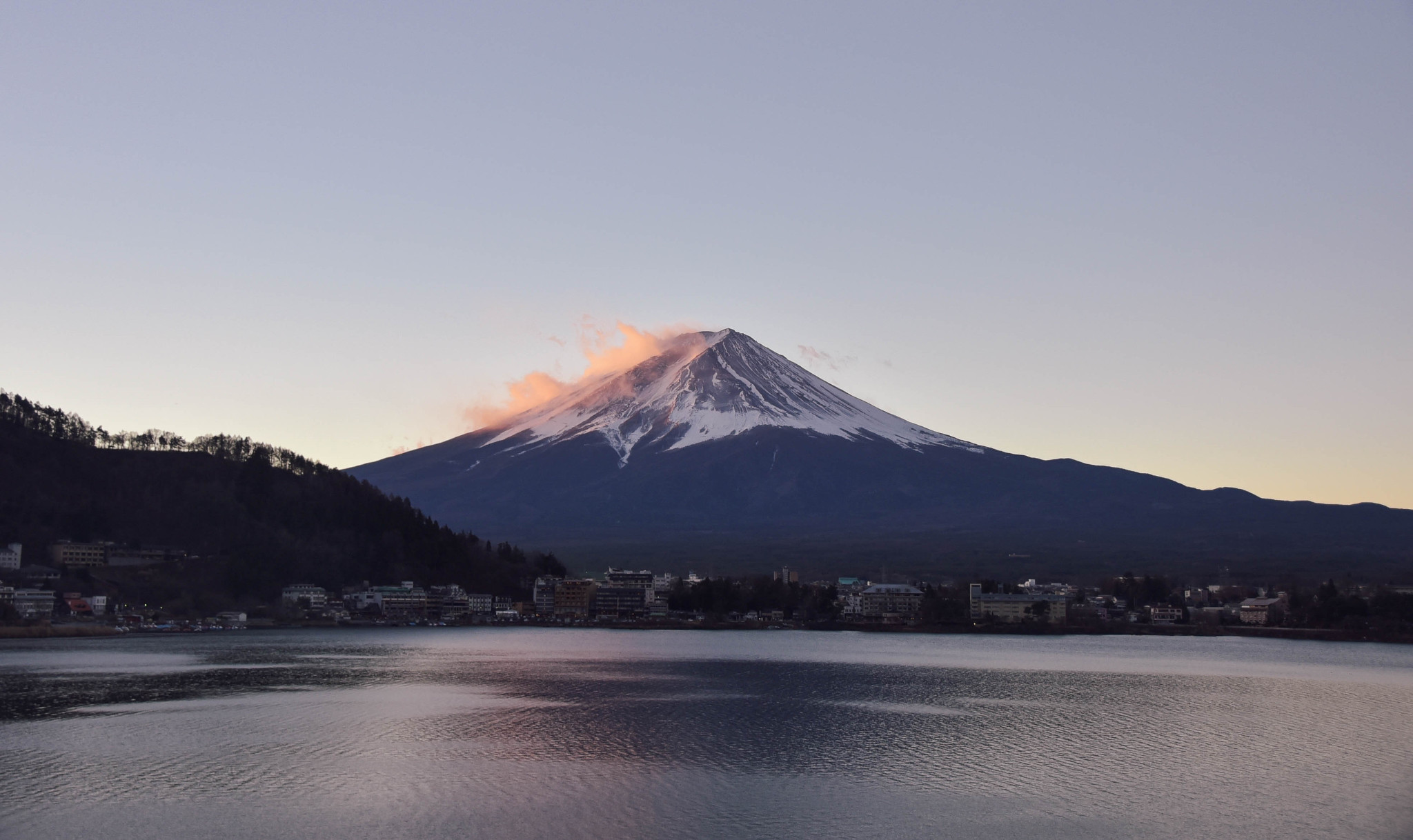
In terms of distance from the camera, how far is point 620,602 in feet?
280

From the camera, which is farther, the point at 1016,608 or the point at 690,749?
the point at 1016,608

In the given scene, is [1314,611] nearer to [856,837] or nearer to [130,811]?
[856,837]

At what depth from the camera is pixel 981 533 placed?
144 metres

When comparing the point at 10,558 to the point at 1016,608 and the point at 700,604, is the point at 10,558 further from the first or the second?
the point at 1016,608

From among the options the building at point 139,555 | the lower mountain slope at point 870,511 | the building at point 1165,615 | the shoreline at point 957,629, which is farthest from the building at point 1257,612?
the building at point 139,555

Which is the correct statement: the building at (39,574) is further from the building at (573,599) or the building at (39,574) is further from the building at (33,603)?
the building at (573,599)

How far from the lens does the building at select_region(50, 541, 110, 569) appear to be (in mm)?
69250

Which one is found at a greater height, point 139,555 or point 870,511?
point 870,511

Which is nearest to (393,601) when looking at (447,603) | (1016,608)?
(447,603)

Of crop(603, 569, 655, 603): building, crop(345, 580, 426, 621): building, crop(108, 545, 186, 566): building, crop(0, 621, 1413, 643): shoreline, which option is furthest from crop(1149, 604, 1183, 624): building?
crop(108, 545, 186, 566): building

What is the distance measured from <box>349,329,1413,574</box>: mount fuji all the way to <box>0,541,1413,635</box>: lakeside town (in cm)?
2624

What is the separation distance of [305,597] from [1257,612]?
5866 centimetres

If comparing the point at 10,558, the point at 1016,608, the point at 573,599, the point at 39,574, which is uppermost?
the point at 10,558

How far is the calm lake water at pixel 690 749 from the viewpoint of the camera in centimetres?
1973
